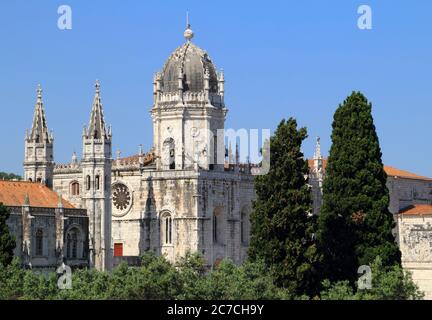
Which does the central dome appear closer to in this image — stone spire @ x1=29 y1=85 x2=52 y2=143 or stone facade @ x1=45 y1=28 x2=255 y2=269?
stone facade @ x1=45 y1=28 x2=255 y2=269

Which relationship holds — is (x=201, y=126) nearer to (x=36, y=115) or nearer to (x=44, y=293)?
(x=36, y=115)

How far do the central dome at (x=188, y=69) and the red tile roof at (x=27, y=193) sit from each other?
13.7 m

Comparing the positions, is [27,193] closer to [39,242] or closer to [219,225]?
[39,242]

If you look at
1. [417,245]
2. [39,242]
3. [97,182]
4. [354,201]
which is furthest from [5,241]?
[417,245]

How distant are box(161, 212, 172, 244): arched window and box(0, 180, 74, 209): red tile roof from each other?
8658mm

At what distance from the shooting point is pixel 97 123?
90250 mm

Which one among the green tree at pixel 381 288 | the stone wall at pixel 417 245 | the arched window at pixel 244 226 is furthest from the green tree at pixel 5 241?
the stone wall at pixel 417 245

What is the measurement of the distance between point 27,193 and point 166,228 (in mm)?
12460

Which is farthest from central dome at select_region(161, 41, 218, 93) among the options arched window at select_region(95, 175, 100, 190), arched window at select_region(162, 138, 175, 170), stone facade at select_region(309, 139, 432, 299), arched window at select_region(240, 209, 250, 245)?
stone facade at select_region(309, 139, 432, 299)

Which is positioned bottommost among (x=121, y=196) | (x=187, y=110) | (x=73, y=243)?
(x=73, y=243)

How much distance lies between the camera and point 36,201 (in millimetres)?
87688

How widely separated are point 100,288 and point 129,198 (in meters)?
32.3

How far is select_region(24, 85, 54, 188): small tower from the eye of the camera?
298 feet
